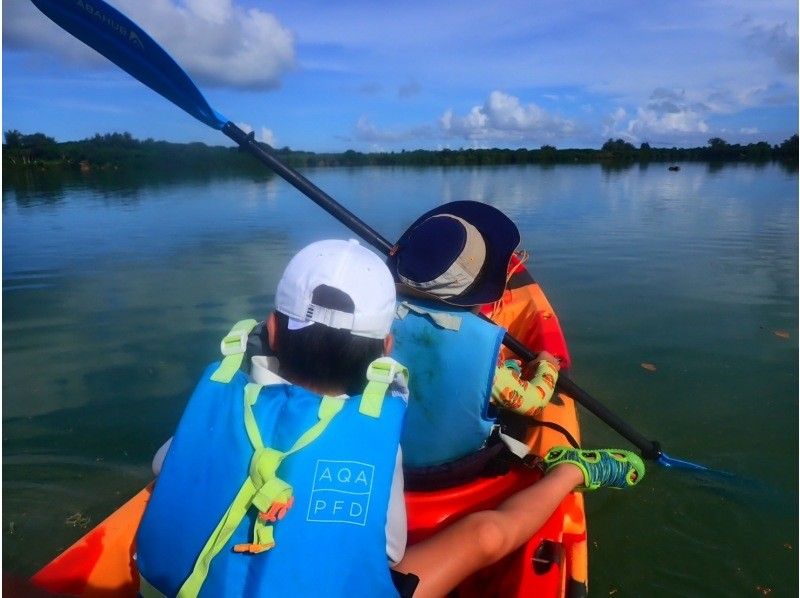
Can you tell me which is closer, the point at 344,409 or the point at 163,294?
the point at 344,409

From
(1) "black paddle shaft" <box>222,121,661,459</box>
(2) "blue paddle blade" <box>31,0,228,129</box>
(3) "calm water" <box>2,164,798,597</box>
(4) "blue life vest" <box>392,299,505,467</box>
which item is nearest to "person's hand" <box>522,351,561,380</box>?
(1) "black paddle shaft" <box>222,121,661,459</box>

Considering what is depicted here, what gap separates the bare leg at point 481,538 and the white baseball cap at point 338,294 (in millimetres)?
614

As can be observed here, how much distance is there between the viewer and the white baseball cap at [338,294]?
1.41 meters

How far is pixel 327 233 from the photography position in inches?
443

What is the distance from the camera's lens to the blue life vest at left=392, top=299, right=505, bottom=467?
2057 millimetres

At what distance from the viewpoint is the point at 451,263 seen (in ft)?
7.11

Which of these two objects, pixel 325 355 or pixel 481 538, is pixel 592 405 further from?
pixel 325 355

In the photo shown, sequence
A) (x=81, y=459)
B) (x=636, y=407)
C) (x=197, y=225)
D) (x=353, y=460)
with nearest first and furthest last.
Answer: (x=353, y=460) → (x=81, y=459) → (x=636, y=407) → (x=197, y=225)

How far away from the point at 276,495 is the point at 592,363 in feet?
13.9

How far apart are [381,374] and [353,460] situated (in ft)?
0.68

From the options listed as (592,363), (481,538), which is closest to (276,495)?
(481,538)

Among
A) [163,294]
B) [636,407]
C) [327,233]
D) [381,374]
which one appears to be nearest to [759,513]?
[636,407]

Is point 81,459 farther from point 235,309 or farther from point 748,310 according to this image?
point 748,310

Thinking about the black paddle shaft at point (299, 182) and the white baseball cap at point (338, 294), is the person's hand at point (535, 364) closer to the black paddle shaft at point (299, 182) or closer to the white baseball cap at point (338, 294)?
the black paddle shaft at point (299, 182)
